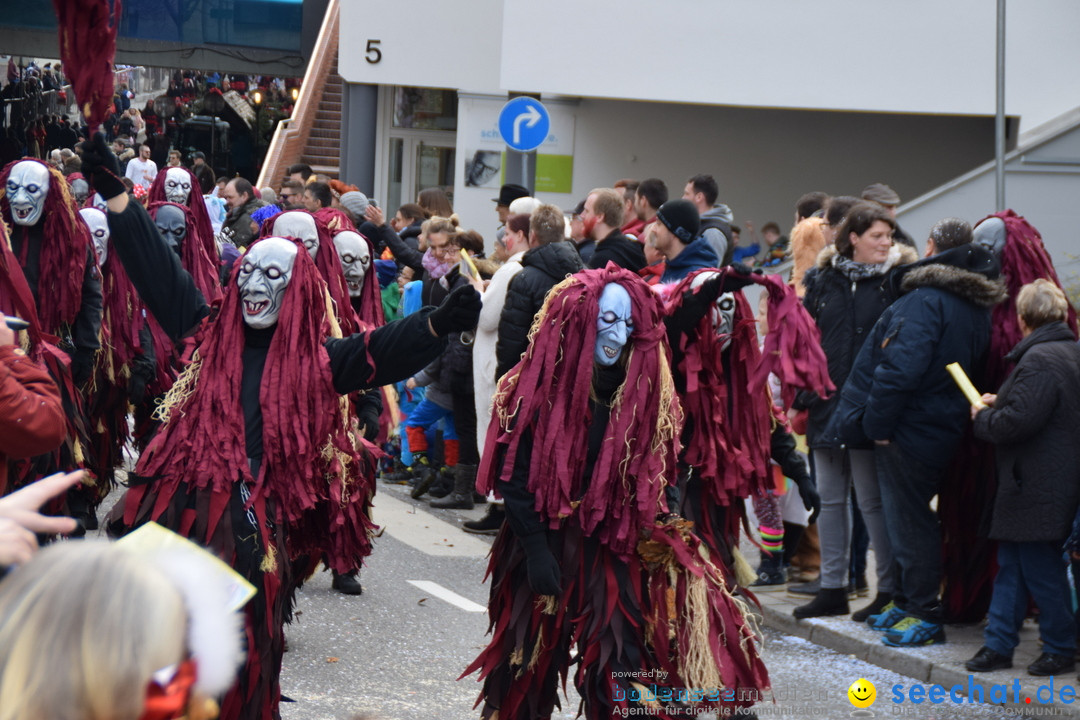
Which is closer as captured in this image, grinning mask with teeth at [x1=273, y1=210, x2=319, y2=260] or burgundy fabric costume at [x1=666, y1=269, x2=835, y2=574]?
burgundy fabric costume at [x1=666, y1=269, x2=835, y2=574]

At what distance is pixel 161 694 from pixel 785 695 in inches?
165

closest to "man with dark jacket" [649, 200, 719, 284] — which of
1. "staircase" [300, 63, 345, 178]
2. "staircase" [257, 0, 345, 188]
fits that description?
"staircase" [257, 0, 345, 188]

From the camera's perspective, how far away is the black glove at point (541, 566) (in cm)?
394

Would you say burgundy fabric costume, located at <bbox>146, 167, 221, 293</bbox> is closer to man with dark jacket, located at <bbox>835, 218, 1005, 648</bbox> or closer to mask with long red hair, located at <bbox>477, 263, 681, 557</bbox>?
man with dark jacket, located at <bbox>835, 218, 1005, 648</bbox>

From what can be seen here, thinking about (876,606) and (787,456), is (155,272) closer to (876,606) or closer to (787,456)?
(787,456)

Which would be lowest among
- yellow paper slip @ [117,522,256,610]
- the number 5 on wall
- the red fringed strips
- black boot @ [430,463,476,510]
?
black boot @ [430,463,476,510]

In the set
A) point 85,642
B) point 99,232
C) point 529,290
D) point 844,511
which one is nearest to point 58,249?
point 99,232

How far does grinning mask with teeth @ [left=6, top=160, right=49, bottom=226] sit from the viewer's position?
6406 millimetres

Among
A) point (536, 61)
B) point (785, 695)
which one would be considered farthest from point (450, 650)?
point (536, 61)

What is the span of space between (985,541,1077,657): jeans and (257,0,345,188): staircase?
17.9 metres

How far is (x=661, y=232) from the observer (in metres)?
5.86

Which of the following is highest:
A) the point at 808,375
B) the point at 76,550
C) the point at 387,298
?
the point at 387,298

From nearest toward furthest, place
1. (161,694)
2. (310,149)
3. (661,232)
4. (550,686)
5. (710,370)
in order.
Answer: (161,694) → (550,686) → (710,370) → (661,232) → (310,149)

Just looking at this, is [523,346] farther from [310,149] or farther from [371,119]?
[310,149]
